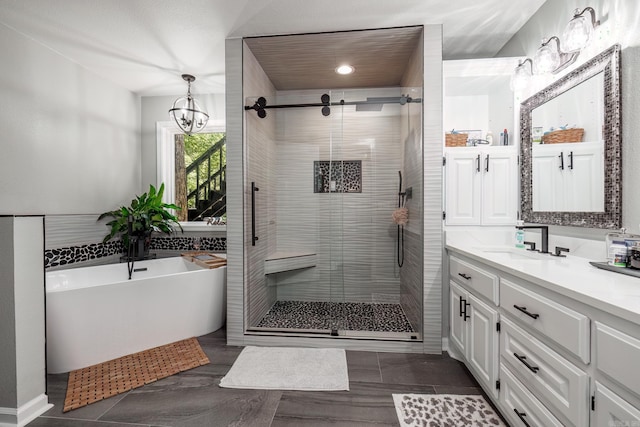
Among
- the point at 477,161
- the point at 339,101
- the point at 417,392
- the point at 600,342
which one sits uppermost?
the point at 339,101

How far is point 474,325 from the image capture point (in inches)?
70.7

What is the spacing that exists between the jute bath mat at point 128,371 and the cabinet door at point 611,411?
2197 millimetres

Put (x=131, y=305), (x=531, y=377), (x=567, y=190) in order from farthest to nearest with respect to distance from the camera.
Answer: (x=131, y=305)
(x=567, y=190)
(x=531, y=377)

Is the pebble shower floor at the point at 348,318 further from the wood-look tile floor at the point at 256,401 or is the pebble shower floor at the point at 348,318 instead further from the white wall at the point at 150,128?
the white wall at the point at 150,128

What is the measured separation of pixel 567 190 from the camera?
1.78 meters

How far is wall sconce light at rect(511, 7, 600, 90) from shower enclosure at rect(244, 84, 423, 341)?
75 cm

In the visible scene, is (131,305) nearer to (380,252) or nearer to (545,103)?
(380,252)

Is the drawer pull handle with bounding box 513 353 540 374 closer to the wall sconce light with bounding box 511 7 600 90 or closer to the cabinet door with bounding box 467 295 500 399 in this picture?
the cabinet door with bounding box 467 295 500 399

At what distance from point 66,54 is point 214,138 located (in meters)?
1.53

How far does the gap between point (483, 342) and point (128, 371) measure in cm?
237

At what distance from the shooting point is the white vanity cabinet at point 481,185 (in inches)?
89.0

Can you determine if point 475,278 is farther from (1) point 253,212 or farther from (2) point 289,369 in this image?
(1) point 253,212

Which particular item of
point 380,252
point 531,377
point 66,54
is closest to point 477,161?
point 380,252

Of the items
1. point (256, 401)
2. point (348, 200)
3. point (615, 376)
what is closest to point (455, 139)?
point (348, 200)
